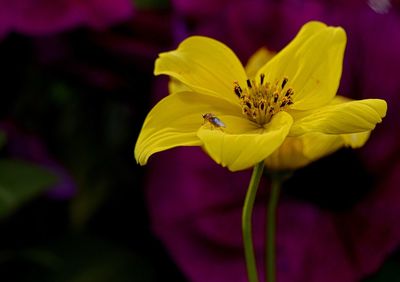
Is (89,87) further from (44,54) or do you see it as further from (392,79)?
(392,79)

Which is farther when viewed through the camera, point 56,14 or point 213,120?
point 56,14

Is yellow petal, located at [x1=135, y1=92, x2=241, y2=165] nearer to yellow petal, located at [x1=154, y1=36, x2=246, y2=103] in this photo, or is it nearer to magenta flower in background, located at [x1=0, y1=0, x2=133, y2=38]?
yellow petal, located at [x1=154, y1=36, x2=246, y2=103]

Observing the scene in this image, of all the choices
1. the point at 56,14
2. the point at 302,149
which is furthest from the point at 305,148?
the point at 56,14

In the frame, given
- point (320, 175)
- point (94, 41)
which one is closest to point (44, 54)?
point (94, 41)

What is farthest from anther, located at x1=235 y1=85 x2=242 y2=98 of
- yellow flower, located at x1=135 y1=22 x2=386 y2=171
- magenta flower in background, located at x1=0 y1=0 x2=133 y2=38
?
magenta flower in background, located at x1=0 y1=0 x2=133 y2=38

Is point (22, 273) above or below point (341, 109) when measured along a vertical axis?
below

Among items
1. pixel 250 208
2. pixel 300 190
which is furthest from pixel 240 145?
pixel 300 190

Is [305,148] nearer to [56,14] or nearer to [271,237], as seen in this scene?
[271,237]
